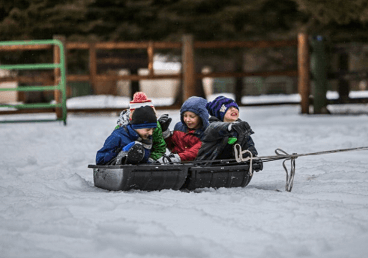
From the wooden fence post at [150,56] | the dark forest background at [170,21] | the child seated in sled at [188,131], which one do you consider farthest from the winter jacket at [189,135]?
the dark forest background at [170,21]

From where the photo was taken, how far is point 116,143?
15.5 ft

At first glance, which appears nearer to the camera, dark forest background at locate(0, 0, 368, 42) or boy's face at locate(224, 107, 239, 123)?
boy's face at locate(224, 107, 239, 123)

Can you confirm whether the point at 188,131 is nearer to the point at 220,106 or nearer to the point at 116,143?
the point at 220,106

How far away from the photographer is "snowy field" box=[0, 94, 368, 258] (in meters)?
3.09

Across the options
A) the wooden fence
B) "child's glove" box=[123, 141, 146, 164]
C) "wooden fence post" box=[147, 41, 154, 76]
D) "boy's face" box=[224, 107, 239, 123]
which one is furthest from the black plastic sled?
"wooden fence post" box=[147, 41, 154, 76]

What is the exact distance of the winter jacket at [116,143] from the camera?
15.5 ft

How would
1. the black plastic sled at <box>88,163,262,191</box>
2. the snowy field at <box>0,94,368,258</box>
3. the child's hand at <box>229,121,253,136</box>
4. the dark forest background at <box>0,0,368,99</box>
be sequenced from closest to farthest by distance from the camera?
the snowy field at <box>0,94,368,258</box>
the black plastic sled at <box>88,163,262,191</box>
the child's hand at <box>229,121,253,136</box>
the dark forest background at <box>0,0,368,99</box>

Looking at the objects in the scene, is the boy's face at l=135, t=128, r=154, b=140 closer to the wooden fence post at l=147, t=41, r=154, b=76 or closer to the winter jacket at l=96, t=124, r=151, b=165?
the winter jacket at l=96, t=124, r=151, b=165

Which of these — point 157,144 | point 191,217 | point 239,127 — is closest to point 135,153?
point 157,144

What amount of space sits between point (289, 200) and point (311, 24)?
1236 cm

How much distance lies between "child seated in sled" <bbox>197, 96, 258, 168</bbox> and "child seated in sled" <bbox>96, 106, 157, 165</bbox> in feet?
1.53

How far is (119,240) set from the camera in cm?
322

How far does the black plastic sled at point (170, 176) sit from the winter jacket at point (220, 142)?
0.54 feet

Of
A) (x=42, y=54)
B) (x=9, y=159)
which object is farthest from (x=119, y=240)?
(x=42, y=54)
